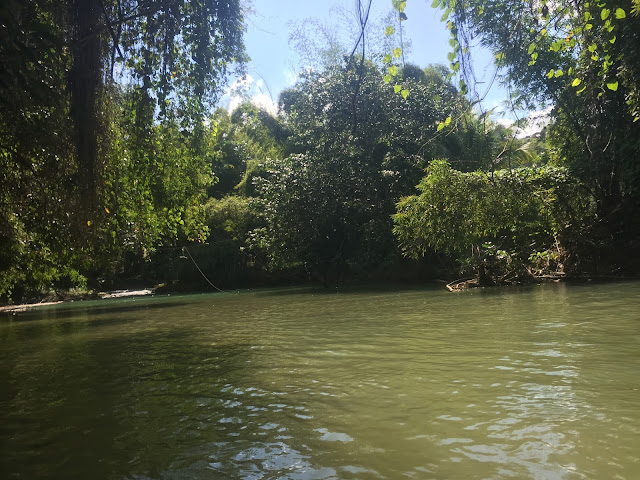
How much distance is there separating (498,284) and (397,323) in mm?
8892

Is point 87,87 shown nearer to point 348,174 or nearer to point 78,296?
point 348,174

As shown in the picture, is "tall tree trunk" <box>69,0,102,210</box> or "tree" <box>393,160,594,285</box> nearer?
"tall tree trunk" <box>69,0,102,210</box>

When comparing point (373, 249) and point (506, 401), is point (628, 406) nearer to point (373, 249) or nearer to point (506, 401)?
point (506, 401)

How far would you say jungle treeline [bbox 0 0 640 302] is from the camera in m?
5.34

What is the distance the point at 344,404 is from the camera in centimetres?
402

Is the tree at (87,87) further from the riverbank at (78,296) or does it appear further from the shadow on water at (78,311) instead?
the riverbank at (78,296)

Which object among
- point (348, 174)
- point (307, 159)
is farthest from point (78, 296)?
point (348, 174)

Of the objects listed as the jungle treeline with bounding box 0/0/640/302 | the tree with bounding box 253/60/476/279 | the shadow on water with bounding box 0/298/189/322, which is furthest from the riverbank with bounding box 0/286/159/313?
the tree with bounding box 253/60/476/279

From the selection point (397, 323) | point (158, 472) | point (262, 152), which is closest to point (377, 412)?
point (158, 472)

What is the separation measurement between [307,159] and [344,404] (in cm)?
2240

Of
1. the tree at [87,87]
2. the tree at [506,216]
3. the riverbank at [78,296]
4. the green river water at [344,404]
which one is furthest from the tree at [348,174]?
the green river water at [344,404]

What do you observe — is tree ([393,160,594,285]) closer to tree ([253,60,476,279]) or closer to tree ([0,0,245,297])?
tree ([253,60,476,279])

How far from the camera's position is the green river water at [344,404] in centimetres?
286

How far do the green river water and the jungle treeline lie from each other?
7.11ft
